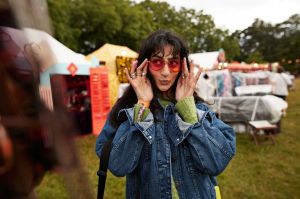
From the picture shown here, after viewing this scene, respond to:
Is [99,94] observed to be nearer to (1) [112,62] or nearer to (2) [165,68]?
(1) [112,62]

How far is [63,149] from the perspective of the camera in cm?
41

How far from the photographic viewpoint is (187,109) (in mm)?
1425

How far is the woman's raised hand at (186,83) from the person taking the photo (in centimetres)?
150

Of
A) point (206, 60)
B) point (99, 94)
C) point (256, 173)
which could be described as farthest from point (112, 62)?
point (206, 60)

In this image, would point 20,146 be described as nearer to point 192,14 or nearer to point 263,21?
point 192,14

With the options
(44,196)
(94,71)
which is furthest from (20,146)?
(94,71)

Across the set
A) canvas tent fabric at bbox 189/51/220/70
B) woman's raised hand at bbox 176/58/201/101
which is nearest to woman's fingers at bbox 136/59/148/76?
woman's raised hand at bbox 176/58/201/101

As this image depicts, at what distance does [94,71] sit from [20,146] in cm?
649

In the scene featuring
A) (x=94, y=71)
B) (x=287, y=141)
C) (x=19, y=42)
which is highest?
(x=19, y=42)

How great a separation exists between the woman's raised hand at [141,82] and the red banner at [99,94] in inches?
208

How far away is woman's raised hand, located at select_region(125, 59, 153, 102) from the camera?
152 cm

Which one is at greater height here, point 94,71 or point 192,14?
point 192,14

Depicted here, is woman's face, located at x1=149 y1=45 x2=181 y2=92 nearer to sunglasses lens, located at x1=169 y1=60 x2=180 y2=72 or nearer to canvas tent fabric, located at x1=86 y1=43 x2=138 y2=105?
sunglasses lens, located at x1=169 y1=60 x2=180 y2=72

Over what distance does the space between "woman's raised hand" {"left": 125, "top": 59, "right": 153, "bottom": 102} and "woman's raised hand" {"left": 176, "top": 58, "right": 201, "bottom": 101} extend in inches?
5.9
